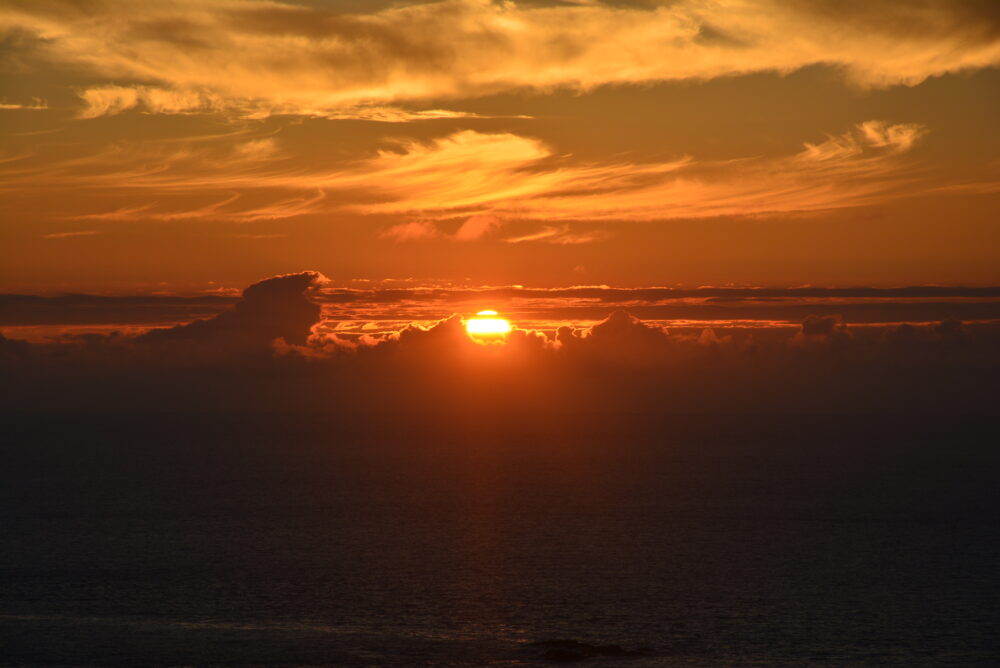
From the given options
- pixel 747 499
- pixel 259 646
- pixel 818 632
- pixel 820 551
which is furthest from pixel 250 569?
pixel 747 499

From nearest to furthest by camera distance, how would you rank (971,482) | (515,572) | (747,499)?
(515,572) < (747,499) < (971,482)

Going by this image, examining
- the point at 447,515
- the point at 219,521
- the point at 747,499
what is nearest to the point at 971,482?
the point at 747,499

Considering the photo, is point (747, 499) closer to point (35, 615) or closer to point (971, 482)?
point (971, 482)

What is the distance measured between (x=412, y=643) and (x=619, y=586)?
88.9 ft

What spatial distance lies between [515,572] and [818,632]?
33252mm

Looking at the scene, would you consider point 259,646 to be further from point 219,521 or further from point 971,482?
point 971,482

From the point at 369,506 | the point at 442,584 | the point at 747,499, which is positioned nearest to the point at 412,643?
the point at 442,584

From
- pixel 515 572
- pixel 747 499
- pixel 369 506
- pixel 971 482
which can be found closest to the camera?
pixel 515 572

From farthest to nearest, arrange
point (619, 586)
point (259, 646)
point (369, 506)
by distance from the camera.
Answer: point (369, 506), point (619, 586), point (259, 646)

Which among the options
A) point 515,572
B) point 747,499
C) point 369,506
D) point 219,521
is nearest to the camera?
point 515,572

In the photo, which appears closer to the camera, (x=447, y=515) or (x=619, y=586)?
(x=619, y=586)

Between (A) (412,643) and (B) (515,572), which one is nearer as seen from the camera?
(A) (412,643)

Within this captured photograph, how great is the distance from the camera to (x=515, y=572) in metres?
103

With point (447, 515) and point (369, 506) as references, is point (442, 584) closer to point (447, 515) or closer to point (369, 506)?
point (447, 515)
